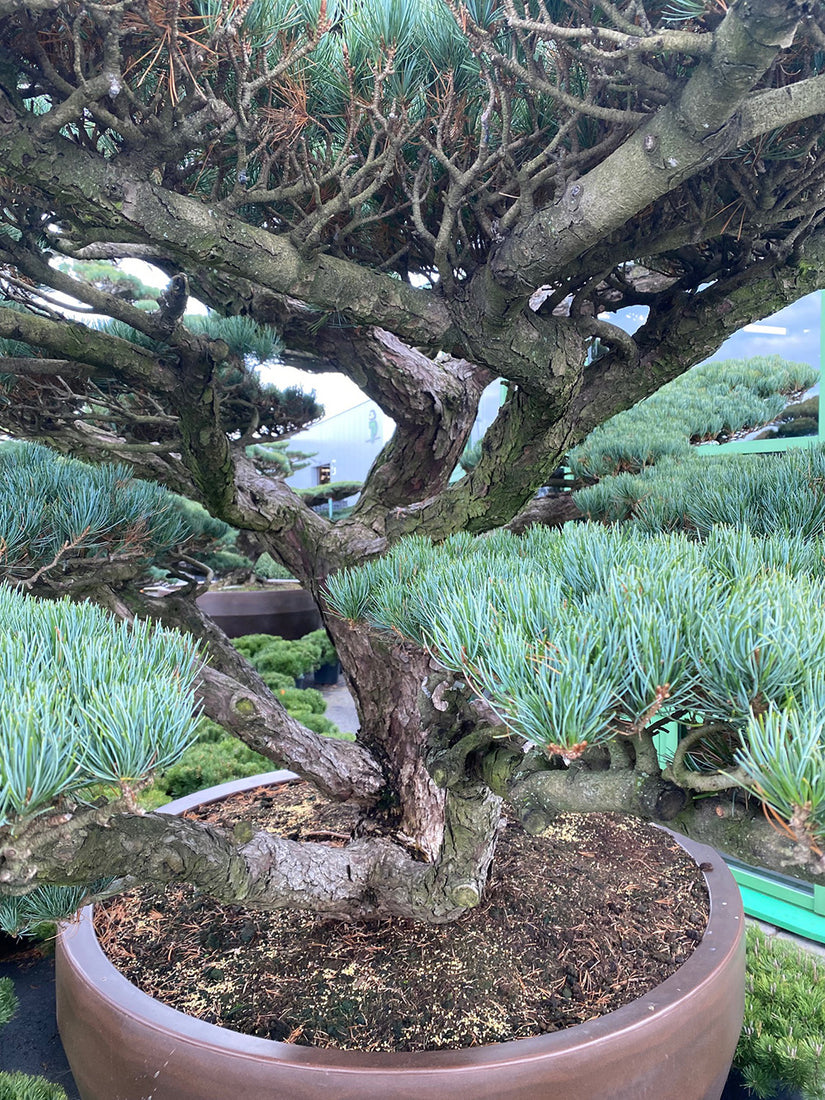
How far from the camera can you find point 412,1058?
0.73 metres

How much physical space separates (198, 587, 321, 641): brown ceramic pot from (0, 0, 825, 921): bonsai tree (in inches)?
116

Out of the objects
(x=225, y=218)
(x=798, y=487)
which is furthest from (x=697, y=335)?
(x=225, y=218)

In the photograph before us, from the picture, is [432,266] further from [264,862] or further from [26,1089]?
[26,1089]

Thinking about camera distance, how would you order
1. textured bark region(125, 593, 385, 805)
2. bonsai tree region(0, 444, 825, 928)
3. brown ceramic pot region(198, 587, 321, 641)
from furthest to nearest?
brown ceramic pot region(198, 587, 321, 641) → textured bark region(125, 593, 385, 805) → bonsai tree region(0, 444, 825, 928)

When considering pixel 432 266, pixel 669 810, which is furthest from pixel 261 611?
pixel 669 810

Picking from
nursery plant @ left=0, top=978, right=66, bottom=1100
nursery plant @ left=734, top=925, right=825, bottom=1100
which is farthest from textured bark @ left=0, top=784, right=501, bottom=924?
nursery plant @ left=734, top=925, right=825, bottom=1100

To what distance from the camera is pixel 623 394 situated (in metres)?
1.03

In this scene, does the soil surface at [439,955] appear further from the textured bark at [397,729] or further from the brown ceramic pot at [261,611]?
the brown ceramic pot at [261,611]

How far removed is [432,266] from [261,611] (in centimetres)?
348

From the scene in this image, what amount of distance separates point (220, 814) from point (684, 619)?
3.84 ft

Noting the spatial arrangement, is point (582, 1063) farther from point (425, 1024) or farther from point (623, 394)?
point (623, 394)

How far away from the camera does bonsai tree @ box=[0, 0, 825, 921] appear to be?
50 centimetres

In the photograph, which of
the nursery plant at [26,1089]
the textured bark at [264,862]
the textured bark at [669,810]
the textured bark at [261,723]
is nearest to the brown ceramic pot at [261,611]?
the textured bark at [261,723]

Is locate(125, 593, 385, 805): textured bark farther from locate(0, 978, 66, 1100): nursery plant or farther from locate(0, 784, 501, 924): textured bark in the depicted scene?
locate(0, 978, 66, 1100): nursery plant
